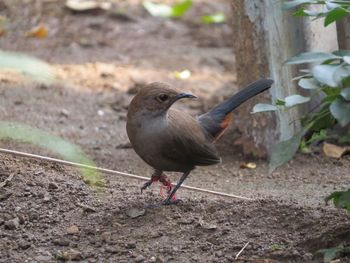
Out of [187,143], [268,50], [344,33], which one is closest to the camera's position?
[187,143]

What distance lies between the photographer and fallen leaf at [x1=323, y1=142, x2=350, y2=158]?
641 centimetres

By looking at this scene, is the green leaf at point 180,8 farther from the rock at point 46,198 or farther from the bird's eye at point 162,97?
the rock at point 46,198

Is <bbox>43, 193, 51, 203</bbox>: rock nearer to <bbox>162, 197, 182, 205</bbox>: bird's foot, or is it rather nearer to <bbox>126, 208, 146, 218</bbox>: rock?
<bbox>126, 208, 146, 218</bbox>: rock

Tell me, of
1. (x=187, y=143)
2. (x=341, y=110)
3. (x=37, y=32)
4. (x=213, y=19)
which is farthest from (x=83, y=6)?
(x=341, y=110)

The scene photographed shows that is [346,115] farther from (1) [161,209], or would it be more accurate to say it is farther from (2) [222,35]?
(2) [222,35]

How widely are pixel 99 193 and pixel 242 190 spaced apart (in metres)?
1.20

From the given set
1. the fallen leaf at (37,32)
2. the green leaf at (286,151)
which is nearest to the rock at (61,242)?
the green leaf at (286,151)

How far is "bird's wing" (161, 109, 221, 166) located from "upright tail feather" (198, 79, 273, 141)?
15 centimetres

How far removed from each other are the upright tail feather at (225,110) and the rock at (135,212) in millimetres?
968

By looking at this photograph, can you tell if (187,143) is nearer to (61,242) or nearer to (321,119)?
(61,242)

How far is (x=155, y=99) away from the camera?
490 centimetres

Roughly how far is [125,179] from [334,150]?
1.76m

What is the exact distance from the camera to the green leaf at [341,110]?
3.19 m

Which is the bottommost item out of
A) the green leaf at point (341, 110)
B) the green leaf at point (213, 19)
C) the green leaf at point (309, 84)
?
the green leaf at point (213, 19)
